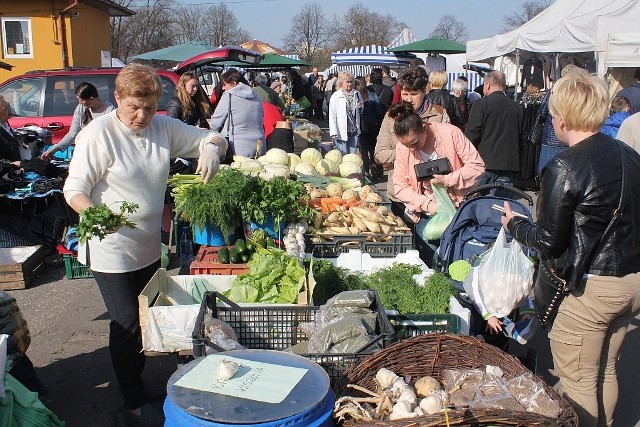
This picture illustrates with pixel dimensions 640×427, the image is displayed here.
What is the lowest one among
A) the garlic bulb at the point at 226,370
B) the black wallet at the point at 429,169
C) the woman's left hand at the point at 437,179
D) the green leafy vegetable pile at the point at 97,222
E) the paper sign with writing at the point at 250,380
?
the paper sign with writing at the point at 250,380

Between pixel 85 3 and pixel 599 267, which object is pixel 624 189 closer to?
pixel 599 267

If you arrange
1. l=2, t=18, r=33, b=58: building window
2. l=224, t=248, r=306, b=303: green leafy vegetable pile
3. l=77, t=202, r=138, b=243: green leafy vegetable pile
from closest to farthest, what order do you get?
1. l=77, t=202, r=138, b=243: green leafy vegetable pile
2. l=224, t=248, r=306, b=303: green leafy vegetable pile
3. l=2, t=18, r=33, b=58: building window

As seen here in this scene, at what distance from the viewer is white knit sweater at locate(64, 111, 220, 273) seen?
322 centimetres

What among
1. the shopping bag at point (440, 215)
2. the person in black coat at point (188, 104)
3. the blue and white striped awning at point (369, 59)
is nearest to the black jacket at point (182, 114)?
the person in black coat at point (188, 104)

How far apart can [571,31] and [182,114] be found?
23.0 feet

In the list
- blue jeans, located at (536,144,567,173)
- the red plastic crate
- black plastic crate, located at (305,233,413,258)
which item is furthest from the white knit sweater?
blue jeans, located at (536,144,567,173)

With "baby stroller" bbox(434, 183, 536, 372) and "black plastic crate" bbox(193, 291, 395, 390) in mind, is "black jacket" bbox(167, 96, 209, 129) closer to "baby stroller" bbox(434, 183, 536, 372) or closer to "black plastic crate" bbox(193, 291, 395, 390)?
"baby stroller" bbox(434, 183, 536, 372)

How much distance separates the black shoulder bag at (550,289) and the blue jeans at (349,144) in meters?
8.06

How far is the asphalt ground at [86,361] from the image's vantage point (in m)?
4.11

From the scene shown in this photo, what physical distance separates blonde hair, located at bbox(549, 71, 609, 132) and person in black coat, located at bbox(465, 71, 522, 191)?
5.13 m

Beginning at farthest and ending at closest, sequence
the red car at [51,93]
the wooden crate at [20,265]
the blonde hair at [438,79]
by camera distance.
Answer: the red car at [51,93]
the blonde hair at [438,79]
the wooden crate at [20,265]

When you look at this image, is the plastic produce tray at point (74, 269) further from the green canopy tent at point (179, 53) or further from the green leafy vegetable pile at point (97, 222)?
the green canopy tent at point (179, 53)

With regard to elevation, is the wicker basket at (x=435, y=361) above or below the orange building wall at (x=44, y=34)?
below

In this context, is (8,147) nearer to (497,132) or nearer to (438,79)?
(438,79)
